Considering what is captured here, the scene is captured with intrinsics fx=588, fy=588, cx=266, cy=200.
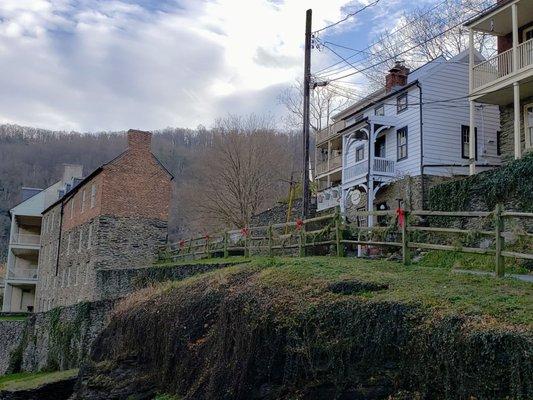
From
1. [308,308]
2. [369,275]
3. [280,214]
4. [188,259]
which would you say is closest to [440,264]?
[369,275]

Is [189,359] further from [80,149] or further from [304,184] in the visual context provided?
[80,149]

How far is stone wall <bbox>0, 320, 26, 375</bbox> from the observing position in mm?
31000

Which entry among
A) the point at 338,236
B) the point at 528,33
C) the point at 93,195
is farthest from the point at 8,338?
the point at 528,33

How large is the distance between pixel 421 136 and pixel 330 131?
10054 millimetres

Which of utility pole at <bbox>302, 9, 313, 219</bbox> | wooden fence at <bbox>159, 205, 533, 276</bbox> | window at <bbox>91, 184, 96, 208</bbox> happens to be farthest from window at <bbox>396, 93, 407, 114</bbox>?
window at <bbox>91, 184, 96, 208</bbox>

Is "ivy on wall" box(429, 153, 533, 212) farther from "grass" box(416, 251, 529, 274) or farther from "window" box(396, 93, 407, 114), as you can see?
"window" box(396, 93, 407, 114)

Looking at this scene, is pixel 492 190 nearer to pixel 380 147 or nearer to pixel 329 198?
pixel 380 147

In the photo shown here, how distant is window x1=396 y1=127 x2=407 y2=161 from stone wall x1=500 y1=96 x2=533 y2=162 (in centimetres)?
503

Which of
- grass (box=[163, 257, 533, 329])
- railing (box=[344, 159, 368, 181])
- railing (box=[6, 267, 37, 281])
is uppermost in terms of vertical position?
railing (box=[344, 159, 368, 181])

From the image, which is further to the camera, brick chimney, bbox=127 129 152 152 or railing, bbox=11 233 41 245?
railing, bbox=11 233 41 245

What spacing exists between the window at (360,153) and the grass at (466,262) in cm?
1298

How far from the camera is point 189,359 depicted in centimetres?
1279

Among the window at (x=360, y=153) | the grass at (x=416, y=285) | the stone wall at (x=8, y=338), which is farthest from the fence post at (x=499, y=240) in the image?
the stone wall at (x=8, y=338)

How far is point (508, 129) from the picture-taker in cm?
2148
